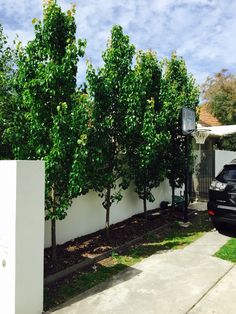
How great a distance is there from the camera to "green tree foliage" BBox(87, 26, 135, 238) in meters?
6.73

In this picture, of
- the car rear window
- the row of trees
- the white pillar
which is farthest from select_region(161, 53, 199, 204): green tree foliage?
the white pillar

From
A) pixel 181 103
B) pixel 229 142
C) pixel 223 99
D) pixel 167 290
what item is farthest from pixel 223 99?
pixel 167 290

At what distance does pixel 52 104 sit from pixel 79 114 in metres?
0.57

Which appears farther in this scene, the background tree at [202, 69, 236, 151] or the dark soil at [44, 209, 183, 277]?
the background tree at [202, 69, 236, 151]

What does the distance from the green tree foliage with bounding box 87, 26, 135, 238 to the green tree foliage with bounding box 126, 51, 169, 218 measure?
0.82 ft

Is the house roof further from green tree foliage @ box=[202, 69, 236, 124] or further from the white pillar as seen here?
the white pillar

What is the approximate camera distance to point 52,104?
5.64 m

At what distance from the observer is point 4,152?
617cm

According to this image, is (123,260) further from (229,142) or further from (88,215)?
(229,142)

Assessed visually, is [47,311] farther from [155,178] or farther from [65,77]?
[155,178]

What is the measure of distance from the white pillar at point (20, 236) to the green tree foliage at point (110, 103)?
2.72 m

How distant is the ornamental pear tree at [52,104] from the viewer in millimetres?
5355

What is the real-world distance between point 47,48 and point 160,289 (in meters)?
4.41

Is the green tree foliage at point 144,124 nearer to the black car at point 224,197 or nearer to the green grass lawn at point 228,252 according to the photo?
the black car at point 224,197
